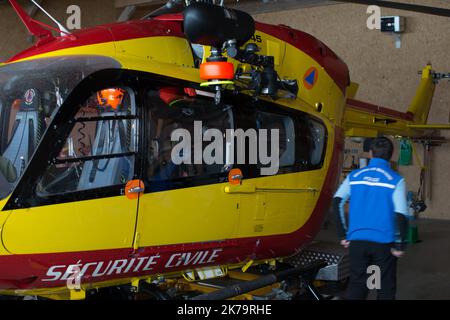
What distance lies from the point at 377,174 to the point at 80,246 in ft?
7.16

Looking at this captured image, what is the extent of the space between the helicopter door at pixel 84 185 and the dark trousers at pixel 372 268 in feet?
5.57

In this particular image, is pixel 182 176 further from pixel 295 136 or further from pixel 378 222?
pixel 378 222

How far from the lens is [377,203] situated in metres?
4.06

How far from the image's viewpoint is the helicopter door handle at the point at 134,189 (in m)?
3.59

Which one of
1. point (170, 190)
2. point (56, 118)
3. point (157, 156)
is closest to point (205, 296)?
point (170, 190)

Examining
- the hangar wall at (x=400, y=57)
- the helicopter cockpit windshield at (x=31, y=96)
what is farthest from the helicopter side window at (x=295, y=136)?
the hangar wall at (x=400, y=57)

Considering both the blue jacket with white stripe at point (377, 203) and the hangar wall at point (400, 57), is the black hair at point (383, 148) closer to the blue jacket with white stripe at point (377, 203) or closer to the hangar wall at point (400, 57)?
the blue jacket with white stripe at point (377, 203)

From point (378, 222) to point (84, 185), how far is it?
2113 millimetres

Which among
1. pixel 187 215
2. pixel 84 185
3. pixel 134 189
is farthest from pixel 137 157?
pixel 187 215

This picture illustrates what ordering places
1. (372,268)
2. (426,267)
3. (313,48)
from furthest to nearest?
(426,267), (313,48), (372,268)

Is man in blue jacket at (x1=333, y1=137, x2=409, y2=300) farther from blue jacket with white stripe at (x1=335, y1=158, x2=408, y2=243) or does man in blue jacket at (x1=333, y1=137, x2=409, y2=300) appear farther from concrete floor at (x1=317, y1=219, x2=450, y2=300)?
concrete floor at (x1=317, y1=219, x2=450, y2=300)

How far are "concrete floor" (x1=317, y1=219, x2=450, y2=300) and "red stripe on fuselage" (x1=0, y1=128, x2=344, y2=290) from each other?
1272mm
